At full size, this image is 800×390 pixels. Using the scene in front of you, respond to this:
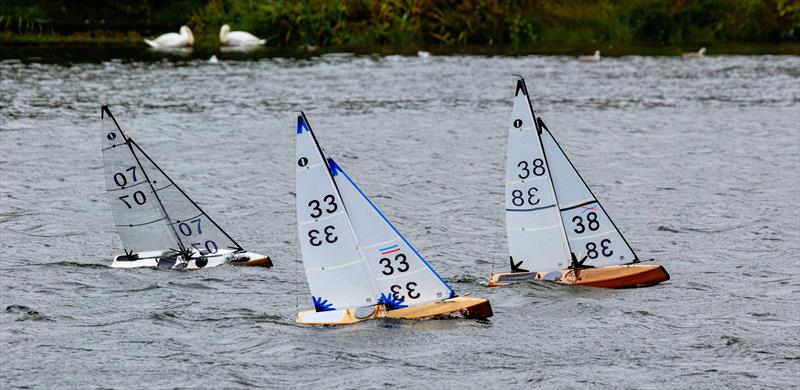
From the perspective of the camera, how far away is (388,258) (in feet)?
83.8

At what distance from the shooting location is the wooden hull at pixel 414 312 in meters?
26.3

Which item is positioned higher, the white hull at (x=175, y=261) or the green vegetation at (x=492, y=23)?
the green vegetation at (x=492, y=23)

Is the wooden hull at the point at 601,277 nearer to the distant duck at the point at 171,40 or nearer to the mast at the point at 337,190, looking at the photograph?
the mast at the point at 337,190

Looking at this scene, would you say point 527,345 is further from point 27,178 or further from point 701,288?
point 27,178

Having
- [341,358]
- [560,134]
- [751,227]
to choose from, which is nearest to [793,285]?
[751,227]

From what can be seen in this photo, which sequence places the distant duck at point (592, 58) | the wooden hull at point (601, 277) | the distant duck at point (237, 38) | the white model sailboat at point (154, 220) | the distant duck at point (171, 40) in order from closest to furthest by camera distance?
the wooden hull at point (601, 277), the white model sailboat at point (154, 220), the distant duck at point (592, 58), the distant duck at point (171, 40), the distant duck at point (237, 38)

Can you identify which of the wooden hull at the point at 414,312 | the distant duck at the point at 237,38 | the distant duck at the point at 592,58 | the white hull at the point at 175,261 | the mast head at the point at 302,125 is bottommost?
the white hull at the point at 175,261

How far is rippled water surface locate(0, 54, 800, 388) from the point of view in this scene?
2462cm

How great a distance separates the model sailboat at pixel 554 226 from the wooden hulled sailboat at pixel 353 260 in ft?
10.6

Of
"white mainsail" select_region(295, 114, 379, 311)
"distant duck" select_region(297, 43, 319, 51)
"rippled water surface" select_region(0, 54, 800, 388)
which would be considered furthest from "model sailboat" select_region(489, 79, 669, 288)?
"distant duck" select_region(297, 43, 319, 51)

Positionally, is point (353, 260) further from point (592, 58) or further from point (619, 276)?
point (592, 58)

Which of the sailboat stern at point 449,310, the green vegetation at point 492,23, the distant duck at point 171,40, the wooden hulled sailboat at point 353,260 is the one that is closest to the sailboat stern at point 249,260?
the wooden hulled sailboat at point 353,260

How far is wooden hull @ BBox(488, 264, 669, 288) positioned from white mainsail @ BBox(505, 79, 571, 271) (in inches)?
9.5

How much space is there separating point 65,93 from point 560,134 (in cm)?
2778
